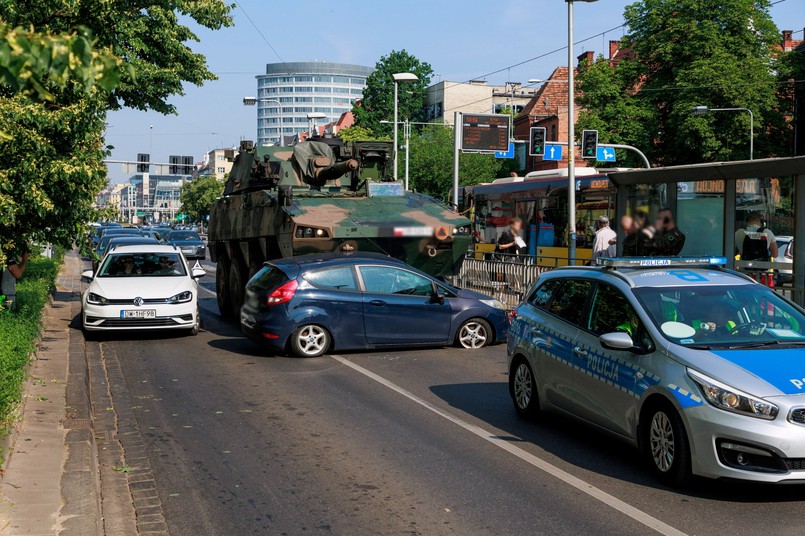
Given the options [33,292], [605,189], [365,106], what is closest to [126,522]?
[33,292]

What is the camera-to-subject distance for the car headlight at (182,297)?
16125mm

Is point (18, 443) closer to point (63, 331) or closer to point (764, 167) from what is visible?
point (63, 331)

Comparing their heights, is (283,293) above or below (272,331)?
above

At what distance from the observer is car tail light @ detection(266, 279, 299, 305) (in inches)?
542

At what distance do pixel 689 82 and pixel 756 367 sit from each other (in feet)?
141

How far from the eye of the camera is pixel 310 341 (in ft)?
45.7

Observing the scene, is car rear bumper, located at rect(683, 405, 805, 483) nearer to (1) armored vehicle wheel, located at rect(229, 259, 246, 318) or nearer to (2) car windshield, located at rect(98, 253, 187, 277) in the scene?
(2) car windshield, located at rect(98, 253, 187, 277)

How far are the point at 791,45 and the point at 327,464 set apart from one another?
72.9m

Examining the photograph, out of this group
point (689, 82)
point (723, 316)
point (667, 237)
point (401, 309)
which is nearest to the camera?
point (723, 316)

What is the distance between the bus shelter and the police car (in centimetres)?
651

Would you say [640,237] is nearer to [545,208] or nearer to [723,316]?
[723,316]

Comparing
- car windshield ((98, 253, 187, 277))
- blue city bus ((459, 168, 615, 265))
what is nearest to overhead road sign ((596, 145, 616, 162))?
blue city bus ((459, 168, 615, 265))

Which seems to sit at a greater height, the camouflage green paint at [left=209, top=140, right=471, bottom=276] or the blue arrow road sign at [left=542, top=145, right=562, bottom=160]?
the blue arrow road sign at [left=542, top=145, right=562, bottom=160]

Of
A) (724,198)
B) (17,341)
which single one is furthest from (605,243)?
(17,341)
